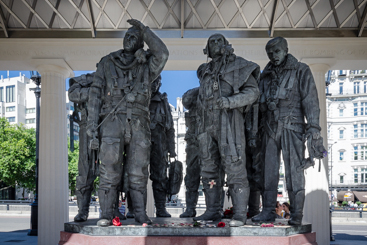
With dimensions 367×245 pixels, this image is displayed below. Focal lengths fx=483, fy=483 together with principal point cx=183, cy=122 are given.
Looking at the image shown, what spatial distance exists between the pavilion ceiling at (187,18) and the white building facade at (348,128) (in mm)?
52878

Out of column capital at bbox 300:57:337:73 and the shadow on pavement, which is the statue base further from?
the shadow on pavement

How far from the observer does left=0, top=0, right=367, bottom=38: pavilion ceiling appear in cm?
1478

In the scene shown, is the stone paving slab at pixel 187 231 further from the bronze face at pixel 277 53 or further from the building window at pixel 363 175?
the building window at pixel 363 175

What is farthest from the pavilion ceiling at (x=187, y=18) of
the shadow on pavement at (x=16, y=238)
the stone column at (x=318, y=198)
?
the shadow on pavement at (x=16, y=238)

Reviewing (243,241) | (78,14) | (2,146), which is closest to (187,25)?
(78,14)

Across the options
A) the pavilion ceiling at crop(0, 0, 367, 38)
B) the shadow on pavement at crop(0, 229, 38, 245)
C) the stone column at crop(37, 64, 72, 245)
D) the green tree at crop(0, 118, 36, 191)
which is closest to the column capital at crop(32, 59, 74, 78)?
the stone column at crop(37, 64, 72, 245)

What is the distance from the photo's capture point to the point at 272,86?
24.6 ft

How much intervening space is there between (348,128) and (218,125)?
64.7 meters

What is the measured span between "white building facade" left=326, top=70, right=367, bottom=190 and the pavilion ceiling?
173 feet

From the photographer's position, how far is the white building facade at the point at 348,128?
66.0m

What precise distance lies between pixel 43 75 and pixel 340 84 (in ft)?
193

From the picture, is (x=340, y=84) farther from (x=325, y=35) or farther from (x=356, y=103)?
(x=325, y=35)

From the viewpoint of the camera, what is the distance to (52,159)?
1523 centimetres

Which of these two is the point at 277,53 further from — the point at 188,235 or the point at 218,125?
the point at 188,235
